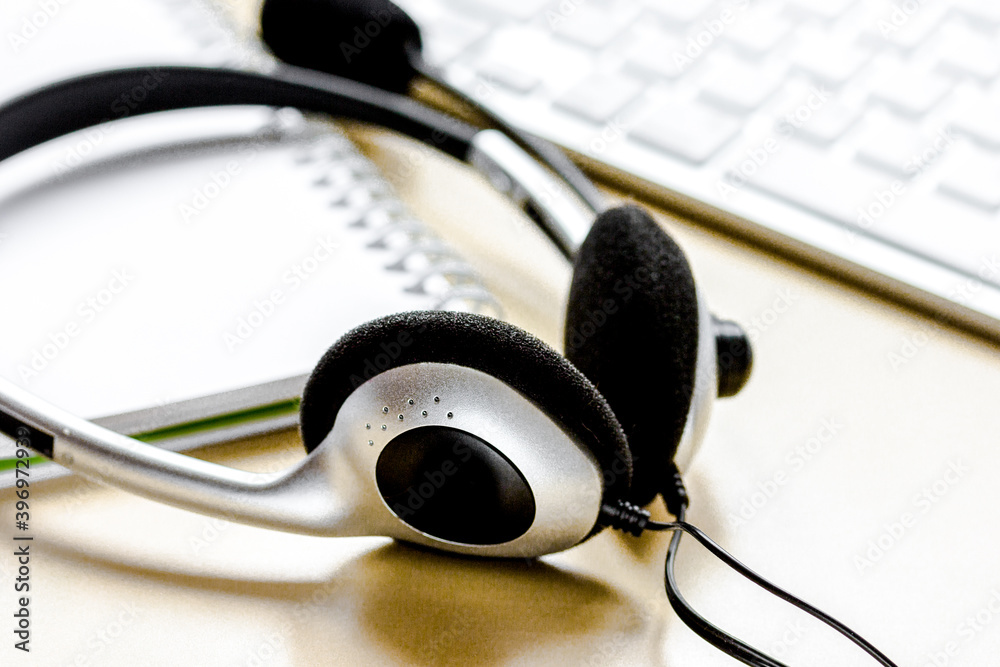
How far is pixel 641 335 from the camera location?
1.21ft

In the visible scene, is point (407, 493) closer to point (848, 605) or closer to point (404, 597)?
point (404, 597)

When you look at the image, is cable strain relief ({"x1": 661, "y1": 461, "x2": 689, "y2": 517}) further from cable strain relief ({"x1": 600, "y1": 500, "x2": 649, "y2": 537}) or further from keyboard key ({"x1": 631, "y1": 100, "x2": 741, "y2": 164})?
keyboard key ({"x1": 631, "y1": 100, "x2": 741, "y2": 164})

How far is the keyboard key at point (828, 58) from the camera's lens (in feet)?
1.95

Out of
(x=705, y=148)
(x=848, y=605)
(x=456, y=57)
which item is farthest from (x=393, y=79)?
(x=848, y=605)

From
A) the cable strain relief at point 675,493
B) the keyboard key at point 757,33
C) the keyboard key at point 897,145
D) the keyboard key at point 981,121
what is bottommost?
the cable strain relief at point 675,493

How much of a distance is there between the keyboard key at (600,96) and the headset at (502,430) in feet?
0.66

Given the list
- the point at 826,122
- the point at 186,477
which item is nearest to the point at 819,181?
the point at 826,122

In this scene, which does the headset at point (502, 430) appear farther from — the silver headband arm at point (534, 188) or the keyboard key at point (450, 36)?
the keyboard key at point (450, 36)

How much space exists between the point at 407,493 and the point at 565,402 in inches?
2.7

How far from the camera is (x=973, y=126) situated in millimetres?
558

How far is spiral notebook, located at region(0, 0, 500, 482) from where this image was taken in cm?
41

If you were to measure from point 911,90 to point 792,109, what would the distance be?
0.07 metres

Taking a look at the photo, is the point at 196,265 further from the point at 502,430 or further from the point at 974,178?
the point at 974,178

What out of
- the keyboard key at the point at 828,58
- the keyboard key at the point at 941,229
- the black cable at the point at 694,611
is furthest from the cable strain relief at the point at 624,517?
the keyboard key at the point at 828,58
